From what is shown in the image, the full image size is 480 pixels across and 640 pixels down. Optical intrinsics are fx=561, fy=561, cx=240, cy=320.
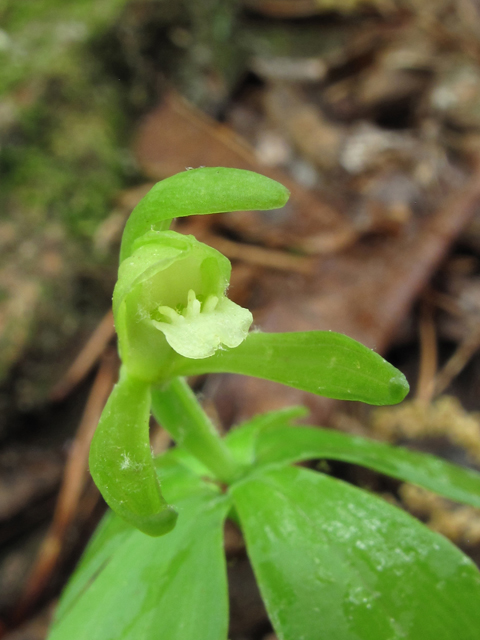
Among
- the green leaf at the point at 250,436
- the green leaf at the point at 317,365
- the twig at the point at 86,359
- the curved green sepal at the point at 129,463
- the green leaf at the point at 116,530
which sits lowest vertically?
the twig at the point at 86,359

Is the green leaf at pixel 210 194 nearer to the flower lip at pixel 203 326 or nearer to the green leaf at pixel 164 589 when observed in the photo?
the flower lip at pixel 203 326

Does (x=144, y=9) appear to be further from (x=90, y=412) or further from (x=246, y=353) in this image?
(x=246, y=353)

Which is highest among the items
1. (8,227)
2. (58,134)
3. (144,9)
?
(144,9)

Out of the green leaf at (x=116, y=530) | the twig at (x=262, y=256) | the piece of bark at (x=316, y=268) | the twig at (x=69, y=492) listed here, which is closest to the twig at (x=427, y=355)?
the piece of bark at (x=316, y=268)

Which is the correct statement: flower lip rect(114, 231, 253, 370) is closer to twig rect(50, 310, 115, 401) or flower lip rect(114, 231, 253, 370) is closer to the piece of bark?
the piece of bark

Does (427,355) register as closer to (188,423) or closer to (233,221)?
(233,221)

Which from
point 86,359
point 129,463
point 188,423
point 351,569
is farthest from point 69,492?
point 351,569

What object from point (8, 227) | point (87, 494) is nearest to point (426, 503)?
point (87, 494)
